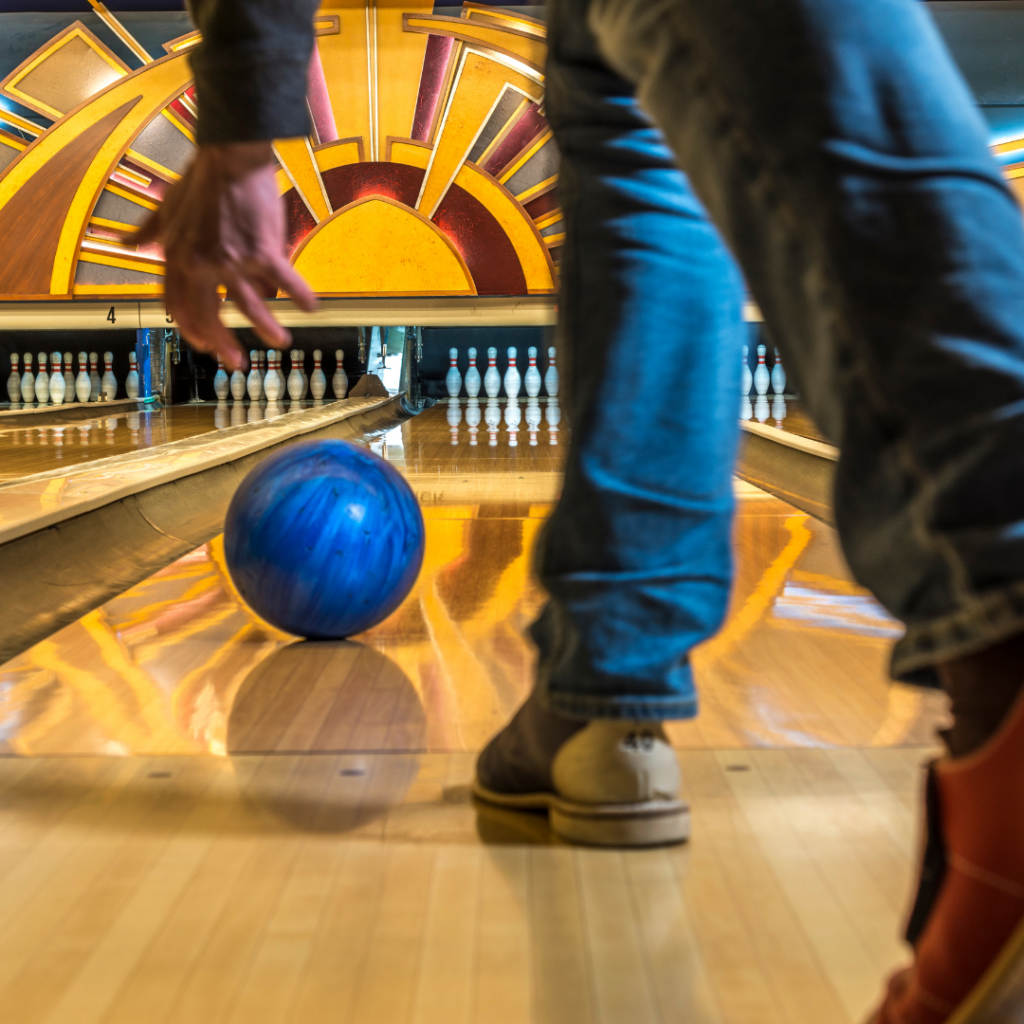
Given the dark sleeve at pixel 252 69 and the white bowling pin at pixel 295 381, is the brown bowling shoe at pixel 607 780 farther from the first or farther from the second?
the white bowling pin at pixel 295 381

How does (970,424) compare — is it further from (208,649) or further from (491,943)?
(208,649)

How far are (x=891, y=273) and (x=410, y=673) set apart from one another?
816 mm

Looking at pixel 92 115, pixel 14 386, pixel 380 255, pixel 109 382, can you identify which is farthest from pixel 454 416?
pixel 14 386

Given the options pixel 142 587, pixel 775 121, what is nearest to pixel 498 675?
pixel 142 587

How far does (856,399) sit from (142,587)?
134cm

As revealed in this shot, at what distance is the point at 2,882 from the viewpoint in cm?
63

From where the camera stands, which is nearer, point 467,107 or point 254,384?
point 467,107

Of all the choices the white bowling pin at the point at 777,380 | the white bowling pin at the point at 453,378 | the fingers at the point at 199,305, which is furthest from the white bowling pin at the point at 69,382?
the fingers at the point at 199,305

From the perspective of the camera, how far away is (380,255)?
483cm

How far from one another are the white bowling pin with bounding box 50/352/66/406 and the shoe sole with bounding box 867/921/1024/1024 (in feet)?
18.0

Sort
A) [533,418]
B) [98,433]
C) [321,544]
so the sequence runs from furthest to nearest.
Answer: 1. [533,418]
2. [98,433]
3. [321,544]

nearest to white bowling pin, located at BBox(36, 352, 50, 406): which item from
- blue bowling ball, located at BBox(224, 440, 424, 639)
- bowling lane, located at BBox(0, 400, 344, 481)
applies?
bowling lane, located at BBox(0, 400, 344, 481)

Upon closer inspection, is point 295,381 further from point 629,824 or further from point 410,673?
point 629,824

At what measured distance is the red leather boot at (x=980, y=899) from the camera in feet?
1.11
